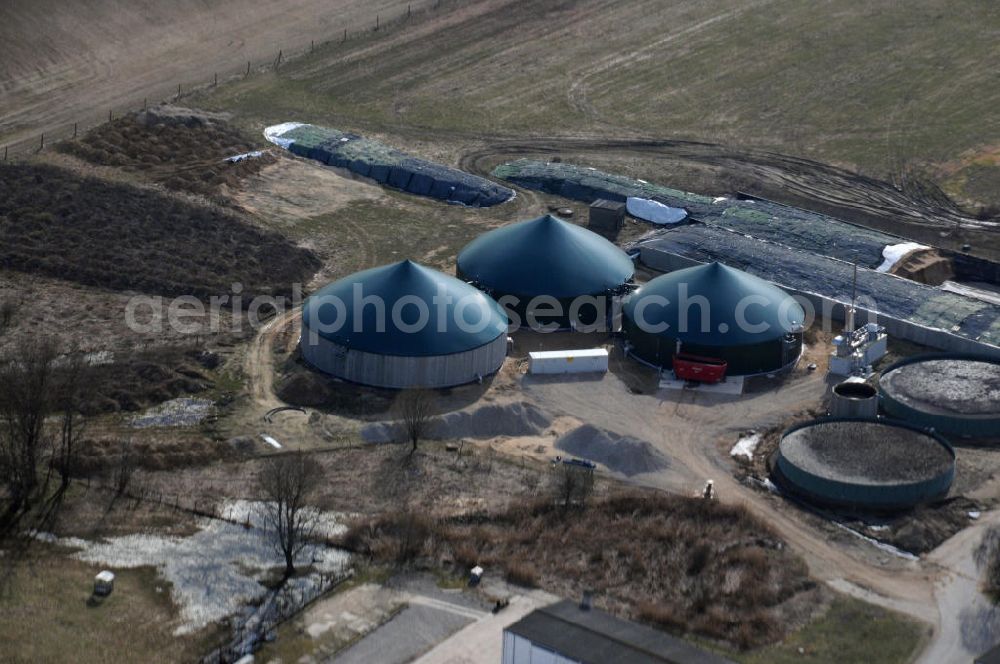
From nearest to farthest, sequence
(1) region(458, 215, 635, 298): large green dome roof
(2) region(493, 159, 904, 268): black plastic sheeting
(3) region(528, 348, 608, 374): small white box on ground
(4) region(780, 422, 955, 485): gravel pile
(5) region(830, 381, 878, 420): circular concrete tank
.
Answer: (4) region(780, 422, 955, 485): gravel pile
(5) region(830, 381, 878, 420): circular concrete tank
(3) region(528, 348, 608, 374): small white box on ground
(1) region(458, 215, 635, 298): large green dome roof
(2) region(493, 159, 904, 268): black plastic sheeting

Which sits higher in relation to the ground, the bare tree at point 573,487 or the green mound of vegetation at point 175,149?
the green mound of vegetation at point 175,149

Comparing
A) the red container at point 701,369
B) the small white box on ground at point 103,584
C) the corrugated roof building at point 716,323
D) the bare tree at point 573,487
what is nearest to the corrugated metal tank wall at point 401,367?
the corrugated roof building at point 716,323

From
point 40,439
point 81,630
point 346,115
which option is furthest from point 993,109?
point 81,630

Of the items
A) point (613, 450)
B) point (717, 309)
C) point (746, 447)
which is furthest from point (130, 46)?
point (746, 447)

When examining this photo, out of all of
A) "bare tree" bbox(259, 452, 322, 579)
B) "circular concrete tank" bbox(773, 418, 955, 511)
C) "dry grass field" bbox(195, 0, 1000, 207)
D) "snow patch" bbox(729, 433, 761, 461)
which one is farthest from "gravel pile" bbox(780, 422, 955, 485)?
"dry grass field" bbox(195, 0, 1000, 207)

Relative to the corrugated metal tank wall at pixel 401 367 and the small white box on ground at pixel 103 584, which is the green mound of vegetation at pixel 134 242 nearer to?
the corrugated metal tank wall at pixel 401 367

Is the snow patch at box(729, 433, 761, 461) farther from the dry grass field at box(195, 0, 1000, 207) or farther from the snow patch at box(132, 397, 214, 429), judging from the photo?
the dry grass field at box(195, 0, 1000, 207)
